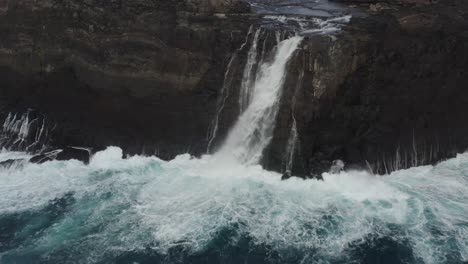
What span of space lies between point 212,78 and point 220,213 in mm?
7329

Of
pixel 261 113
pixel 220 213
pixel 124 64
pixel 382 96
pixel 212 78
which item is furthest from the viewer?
pixel 124 64

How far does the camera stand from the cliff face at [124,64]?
2298 centimetres

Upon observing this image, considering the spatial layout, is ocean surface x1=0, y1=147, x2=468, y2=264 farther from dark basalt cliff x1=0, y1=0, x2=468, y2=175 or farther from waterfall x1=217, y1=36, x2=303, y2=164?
dark basalt cliff x1=0, y1=0, x2=468, y2=175

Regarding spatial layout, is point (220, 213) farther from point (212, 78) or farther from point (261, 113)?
point (212, 78)

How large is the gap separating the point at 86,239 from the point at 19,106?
11.1 m

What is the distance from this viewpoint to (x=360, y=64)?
21234mm

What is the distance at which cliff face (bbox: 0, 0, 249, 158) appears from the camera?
23.0 m

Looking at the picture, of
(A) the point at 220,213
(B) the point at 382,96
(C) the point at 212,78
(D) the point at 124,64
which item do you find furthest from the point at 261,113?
(D) the point at 124,64

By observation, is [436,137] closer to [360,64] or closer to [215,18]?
[360,64]

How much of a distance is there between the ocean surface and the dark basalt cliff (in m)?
1.35

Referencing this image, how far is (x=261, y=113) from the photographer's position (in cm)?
2191

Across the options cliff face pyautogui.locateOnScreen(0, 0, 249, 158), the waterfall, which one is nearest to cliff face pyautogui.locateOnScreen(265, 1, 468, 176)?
the waterfall

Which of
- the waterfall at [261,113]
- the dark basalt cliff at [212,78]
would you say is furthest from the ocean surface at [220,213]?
the dark basalt cliff at [212,78]

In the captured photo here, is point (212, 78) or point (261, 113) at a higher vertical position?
point (212, 78)
